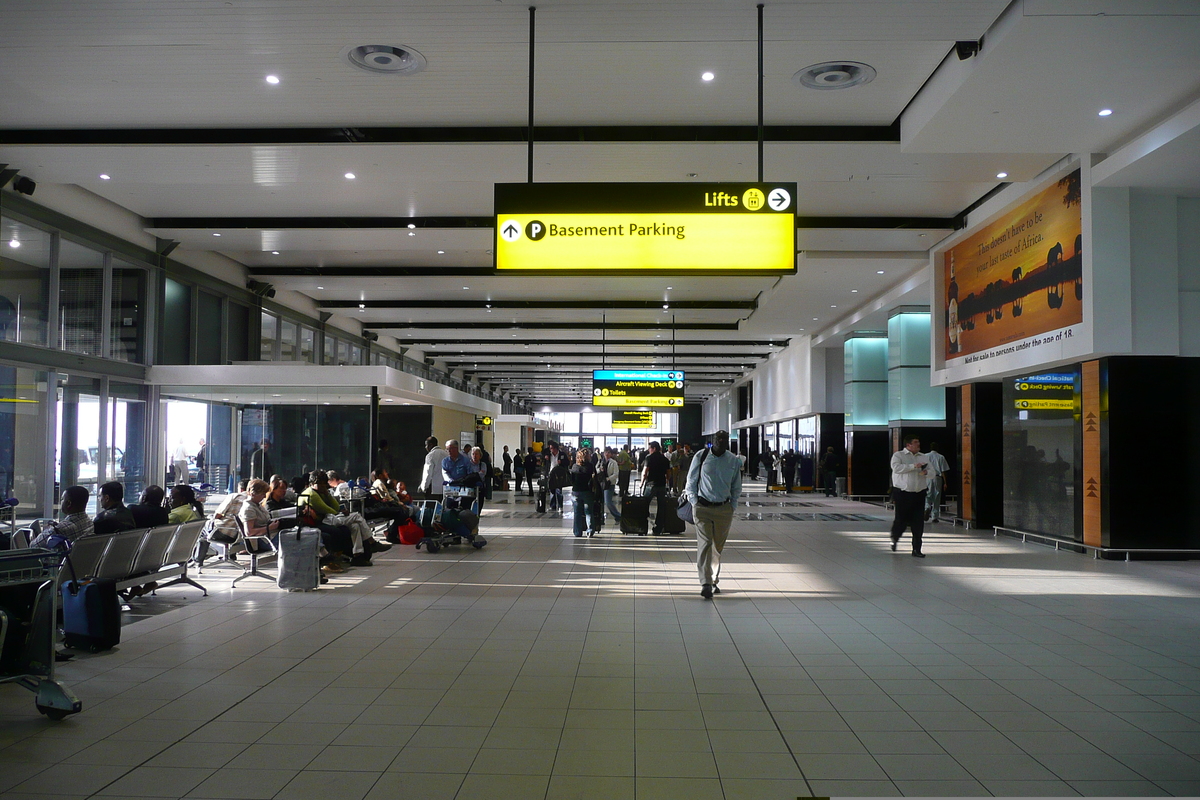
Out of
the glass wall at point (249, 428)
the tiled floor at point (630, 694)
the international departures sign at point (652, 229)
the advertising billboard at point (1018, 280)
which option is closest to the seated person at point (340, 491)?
the glass wall at point (249, 428)

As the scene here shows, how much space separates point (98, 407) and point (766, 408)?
2637cm

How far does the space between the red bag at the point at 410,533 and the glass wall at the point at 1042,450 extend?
9.77 metres

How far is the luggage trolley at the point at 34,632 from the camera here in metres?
4.53

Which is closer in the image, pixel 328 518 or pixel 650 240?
pixel 650 240

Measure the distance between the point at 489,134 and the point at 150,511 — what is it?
5.29m

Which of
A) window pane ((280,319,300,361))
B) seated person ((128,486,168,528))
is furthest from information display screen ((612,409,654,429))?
seated person ((128,486,168,528))

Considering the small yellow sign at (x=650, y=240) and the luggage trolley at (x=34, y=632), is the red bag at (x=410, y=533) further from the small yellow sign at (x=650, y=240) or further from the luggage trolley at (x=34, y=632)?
the luggage trolley at (x=34, y=632)

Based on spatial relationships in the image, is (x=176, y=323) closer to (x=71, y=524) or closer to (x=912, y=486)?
(x=71, y=524)

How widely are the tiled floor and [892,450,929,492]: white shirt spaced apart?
8.24ft

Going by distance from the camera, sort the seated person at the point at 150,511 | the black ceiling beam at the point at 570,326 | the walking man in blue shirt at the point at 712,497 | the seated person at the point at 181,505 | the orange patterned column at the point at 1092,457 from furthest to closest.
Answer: the black ceiling beam at the point at 570,326
the orange patterned column at the point at 1092,457
the seated person at the point at 181,505
the walking man in blue shirt at the point at 712,497
the seated person at the point at 150,511

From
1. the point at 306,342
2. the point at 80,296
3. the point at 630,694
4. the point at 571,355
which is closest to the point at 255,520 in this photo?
the point at 630,694

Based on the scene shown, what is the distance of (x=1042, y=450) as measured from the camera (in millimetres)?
13125

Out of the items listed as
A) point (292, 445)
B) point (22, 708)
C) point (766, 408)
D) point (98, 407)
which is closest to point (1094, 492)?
point (22, 708)

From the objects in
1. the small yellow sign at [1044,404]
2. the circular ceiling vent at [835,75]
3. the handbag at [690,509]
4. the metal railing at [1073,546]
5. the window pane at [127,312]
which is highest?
the circular ceiling vent at [835,75]
